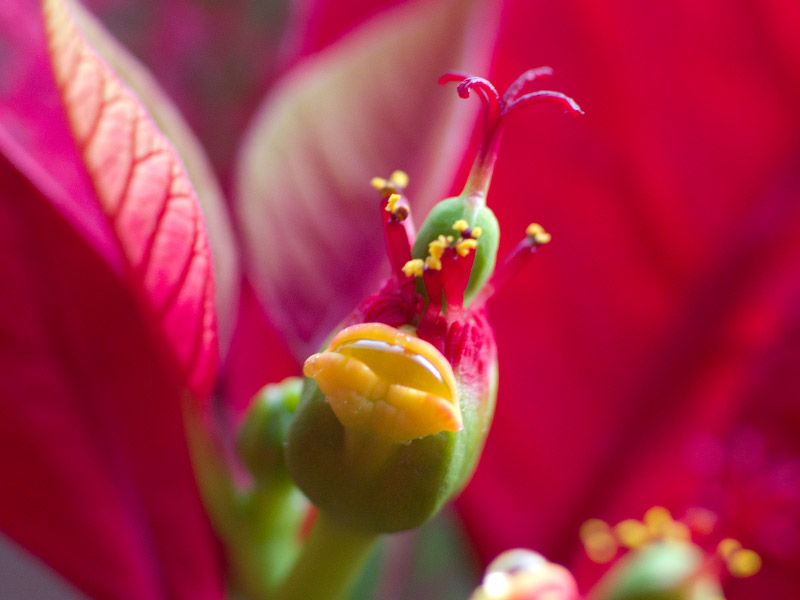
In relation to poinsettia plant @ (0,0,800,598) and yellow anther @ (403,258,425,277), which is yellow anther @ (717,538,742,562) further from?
yellow anther @ (403,258,425,277)

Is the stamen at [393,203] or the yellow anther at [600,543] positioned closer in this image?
the stamen at [393,203]

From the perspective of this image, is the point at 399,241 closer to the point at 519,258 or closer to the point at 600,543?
the point at 519,258

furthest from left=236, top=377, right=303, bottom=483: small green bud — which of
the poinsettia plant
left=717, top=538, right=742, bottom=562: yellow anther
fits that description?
left=717, top=538, right=742, bottom=562: yellow anther

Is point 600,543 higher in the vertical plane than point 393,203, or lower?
lower

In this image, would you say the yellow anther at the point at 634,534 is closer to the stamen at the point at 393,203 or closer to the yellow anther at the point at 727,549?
the yellow anther at the point at 727,549

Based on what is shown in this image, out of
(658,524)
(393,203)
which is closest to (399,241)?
(393,203)

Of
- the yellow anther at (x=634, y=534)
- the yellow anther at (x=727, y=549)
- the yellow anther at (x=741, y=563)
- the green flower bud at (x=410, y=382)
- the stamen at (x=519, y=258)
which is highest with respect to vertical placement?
the stamen at (x=519, y=258)

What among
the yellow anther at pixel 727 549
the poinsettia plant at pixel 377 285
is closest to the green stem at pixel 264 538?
the poinsettia plant at pixel 377 285
